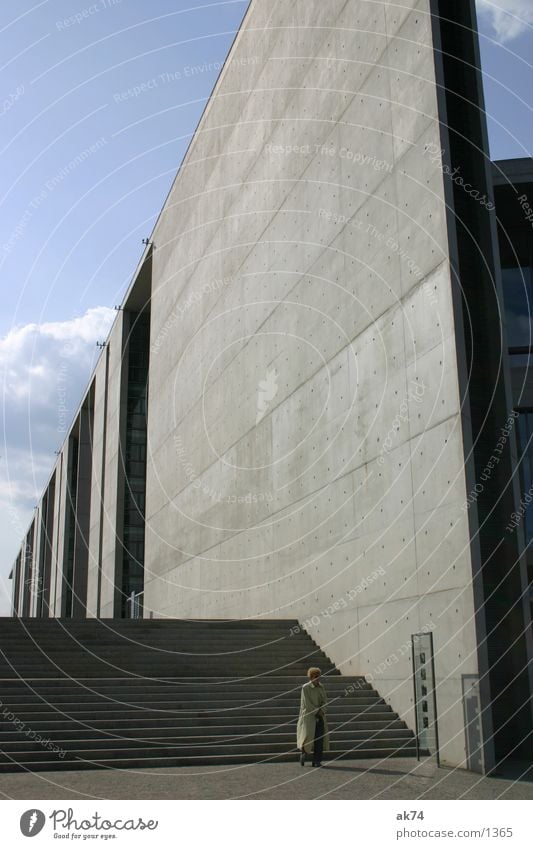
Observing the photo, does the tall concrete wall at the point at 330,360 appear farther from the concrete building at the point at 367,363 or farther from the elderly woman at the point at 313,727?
the elderly woman at the point at 313,727

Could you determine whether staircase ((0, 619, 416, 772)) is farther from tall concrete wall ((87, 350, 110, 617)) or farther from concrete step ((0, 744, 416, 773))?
tall concrete wall ((87, 350, 110, 617))

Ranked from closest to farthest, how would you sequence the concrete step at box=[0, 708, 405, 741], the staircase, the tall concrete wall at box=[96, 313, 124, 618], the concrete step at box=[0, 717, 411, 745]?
the staircase → the concrete step at box=[0, 717, 411, 745] → the concrete step at box=[0, 708, 405, 741] → the tall concrete wall at box=[96, 313, 124, 618]

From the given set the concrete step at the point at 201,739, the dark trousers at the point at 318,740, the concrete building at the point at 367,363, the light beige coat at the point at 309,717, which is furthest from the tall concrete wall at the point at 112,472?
the dark trousers at the point at 318,740

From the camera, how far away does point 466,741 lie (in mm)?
10586

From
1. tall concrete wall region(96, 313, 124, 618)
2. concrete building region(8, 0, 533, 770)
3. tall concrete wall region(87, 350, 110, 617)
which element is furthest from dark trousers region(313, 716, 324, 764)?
tall concrete wall region(87, 350, 110, 617)

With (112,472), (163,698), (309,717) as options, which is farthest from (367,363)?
(112,472)

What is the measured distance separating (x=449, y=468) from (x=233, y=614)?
36.1 ft

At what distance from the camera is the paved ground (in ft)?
27.2

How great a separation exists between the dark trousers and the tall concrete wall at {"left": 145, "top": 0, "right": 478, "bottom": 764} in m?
1.73

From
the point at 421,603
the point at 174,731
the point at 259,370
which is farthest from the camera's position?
the point at 259,370

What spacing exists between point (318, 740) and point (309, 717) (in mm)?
318

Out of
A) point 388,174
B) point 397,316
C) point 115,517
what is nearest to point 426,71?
point 388,174

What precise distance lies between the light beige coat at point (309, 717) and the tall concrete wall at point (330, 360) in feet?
5.76

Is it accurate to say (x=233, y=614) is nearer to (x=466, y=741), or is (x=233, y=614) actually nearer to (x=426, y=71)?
(x=466, y=741)
